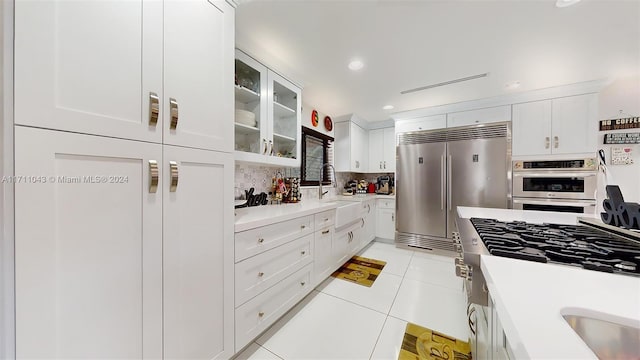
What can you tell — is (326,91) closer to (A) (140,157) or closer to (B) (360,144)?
(B) (360,144)

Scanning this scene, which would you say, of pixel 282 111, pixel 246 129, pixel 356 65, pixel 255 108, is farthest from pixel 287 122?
pixel 356 65

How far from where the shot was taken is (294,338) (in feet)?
4.82

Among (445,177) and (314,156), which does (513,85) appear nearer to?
(445,177)

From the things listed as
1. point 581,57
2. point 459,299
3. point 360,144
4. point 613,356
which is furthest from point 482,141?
point 613,356

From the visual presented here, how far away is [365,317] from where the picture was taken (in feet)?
5.56

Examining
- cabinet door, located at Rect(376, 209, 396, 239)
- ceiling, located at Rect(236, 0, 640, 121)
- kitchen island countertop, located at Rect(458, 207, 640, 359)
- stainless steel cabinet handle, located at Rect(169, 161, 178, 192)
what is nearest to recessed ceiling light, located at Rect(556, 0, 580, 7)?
ceiling, located at Rect(236, 0, 640, 121)

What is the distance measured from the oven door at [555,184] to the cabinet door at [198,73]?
3.42 m

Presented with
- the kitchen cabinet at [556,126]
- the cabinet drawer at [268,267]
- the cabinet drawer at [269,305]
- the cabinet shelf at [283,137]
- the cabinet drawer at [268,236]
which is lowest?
the cabinet drawer at [269,305]

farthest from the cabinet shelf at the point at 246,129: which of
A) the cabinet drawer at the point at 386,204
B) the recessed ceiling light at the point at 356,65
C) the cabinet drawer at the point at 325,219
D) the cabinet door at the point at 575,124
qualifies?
the cabinet door at the point at 575,124

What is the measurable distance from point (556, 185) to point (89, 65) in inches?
160

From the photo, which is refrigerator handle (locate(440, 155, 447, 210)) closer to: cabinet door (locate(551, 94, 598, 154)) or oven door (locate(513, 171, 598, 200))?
oven door (locate(513, 171, 598, 200))

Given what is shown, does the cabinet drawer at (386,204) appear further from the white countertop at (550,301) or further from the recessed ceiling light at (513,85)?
the white countertop at (550,301)

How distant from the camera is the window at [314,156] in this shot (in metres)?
2.94

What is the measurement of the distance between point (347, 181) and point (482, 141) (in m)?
2.17
